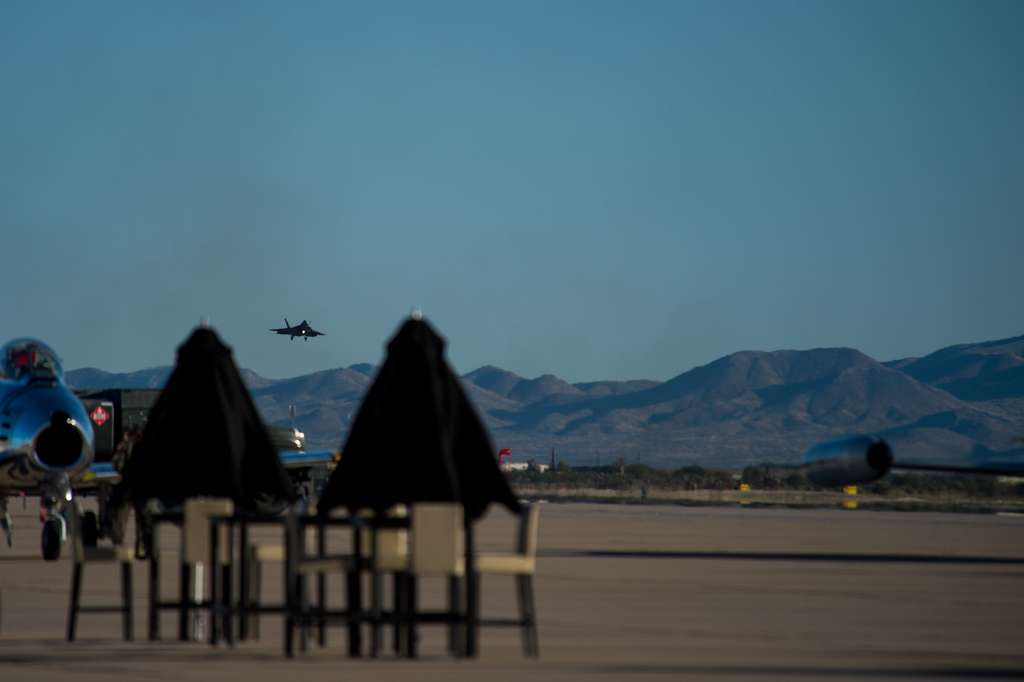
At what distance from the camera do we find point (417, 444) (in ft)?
53.9

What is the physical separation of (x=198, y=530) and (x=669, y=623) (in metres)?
4.59

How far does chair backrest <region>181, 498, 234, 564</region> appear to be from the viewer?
18141 millimetres

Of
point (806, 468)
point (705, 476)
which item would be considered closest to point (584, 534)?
point (806, 468)

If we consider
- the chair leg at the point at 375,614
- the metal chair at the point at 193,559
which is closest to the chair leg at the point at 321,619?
the chair leg at the point at 375,614

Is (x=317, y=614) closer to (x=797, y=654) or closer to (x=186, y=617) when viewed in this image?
(x=186, y=617)

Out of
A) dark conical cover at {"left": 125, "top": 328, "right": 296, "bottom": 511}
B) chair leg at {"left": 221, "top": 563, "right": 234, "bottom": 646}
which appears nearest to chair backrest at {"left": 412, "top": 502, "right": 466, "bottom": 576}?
chair leg at {"left": 221, "top": 563, "right": 234, "bottom": 646}

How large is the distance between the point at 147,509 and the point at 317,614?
43.7 feet

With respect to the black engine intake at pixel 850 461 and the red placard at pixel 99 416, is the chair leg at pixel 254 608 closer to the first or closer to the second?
the black engine intake at pixel 850 461

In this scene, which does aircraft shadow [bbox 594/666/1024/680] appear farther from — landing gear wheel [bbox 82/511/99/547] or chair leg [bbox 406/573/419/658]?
landing gear wheel [bbox 82/511/99/547]

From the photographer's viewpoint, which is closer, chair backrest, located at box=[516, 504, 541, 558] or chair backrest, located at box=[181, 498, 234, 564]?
chair backrest, located at box=[516, 504, 541, 558]

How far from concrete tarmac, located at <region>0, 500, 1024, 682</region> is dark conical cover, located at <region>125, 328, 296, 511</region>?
140 cm

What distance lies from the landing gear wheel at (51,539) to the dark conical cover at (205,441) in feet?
42.9

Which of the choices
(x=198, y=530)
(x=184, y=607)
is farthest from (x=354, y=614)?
(x=198, y=530)

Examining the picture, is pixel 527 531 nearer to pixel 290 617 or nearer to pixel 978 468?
pixel 290 617
